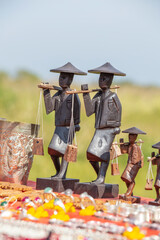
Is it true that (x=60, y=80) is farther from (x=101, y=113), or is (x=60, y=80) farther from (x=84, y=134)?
(x=84, y=134)

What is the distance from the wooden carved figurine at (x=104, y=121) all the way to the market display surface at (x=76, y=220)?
2.47 ft

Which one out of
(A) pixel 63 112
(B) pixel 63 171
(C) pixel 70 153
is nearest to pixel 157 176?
(C) pixel 70 153

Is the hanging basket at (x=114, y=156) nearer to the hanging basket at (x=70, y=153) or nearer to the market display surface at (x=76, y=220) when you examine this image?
the hanging basket at (x=70, y=153)

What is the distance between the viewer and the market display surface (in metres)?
4.04

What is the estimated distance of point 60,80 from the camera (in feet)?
22.6

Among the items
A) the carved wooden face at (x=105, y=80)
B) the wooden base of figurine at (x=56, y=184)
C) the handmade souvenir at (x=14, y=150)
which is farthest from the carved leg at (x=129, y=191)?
the handmade souvenir at (x=14, y=150)

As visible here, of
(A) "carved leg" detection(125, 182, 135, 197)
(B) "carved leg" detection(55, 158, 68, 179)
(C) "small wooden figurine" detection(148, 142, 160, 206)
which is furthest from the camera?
(B) "carved leg" detection(55, 158, 68, 179)

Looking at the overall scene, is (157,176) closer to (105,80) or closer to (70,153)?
(70,153)

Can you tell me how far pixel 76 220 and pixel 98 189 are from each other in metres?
1.77

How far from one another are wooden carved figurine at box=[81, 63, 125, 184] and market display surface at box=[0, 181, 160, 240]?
2.47ft

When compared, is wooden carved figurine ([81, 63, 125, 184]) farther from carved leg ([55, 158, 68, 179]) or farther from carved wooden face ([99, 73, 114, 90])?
carved leg ([55, 158, 68, 179])

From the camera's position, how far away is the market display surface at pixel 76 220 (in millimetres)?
4039

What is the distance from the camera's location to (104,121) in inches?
252

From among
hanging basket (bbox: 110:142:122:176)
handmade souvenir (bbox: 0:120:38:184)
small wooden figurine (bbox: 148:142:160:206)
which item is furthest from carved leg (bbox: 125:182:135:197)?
handmade souvenir (bbox: 0:120:38:184)
